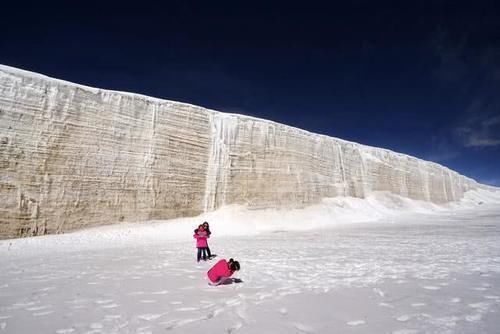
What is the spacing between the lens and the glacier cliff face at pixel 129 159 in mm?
15789

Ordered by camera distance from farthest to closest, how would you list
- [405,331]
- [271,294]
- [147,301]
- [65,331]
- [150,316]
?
[271,294]
[147,301]
[150,316]
[65,331]
[405,331]

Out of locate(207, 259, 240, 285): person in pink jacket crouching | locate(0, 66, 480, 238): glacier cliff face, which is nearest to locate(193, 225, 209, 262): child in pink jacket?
locate(207, 259, 240, 285): person in pink jacket crouching

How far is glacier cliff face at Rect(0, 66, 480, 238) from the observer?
1579cm

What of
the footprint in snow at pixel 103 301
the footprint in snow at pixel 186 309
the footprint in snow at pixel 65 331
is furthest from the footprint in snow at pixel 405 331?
the footprint in snow at pixel 103 301

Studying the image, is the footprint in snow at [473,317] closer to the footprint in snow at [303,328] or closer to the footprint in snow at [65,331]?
the footprint in snow at [303,328]

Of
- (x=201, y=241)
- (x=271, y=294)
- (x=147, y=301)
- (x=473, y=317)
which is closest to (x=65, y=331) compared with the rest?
(x=147, y=301)

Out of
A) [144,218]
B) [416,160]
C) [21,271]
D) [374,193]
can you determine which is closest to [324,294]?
[21,271]

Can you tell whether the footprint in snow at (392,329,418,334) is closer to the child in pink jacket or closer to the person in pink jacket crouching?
the person in pink jacket crouching

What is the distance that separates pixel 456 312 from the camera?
12.9ft

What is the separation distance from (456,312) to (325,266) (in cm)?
365

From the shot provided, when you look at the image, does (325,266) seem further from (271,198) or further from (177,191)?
(271,198)

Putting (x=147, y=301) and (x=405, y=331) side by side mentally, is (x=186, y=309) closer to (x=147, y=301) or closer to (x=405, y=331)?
(x=147, y=301)

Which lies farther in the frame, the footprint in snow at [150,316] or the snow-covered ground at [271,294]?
the footprint in snow at [150,316]

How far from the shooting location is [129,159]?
1941cm
